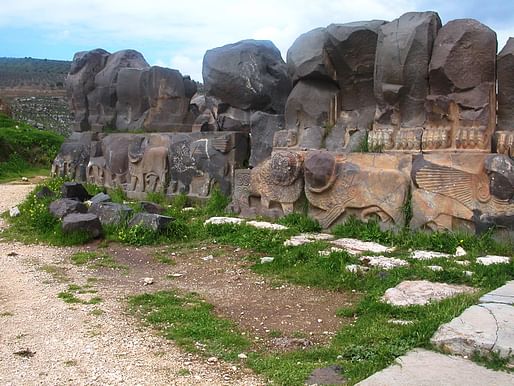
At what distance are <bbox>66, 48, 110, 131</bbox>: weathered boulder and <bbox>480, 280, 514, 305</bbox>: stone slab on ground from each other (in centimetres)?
1212

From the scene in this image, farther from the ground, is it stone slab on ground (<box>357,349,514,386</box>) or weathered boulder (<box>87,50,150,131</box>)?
weathered boulder (<box>87,50,150,131</box>)

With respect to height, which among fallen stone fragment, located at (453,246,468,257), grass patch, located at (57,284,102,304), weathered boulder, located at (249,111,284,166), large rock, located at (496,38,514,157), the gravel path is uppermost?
large rock, located at (496,38,514,157)

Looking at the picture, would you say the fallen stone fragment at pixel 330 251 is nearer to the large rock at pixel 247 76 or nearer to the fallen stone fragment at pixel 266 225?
the fallen stone fragment at pixel 266 225

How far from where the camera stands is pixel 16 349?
4199 millimetres

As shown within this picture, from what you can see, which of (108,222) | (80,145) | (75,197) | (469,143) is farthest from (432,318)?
(80,145)

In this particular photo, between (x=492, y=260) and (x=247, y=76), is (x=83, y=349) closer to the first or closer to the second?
(x=492, y=260)

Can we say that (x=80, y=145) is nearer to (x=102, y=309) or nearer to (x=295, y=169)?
(x=295, y=169)

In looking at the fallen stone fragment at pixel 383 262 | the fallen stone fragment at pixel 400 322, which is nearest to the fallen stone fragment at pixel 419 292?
the fallen stone fragment at pixel 400 322

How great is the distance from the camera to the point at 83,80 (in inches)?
597

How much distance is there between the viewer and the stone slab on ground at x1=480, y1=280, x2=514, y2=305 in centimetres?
443

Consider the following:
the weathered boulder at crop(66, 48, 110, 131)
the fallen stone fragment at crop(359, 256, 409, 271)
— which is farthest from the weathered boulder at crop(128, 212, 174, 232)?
the weathered boulder at crop(66, 48, 110, 131)

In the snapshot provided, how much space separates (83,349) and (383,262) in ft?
10.4

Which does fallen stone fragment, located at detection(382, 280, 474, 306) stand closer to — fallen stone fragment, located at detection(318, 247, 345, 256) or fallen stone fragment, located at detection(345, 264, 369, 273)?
fallen stone fragment, located at detection(345, 264, 369, 273)

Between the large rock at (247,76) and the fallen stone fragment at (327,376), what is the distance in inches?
316
